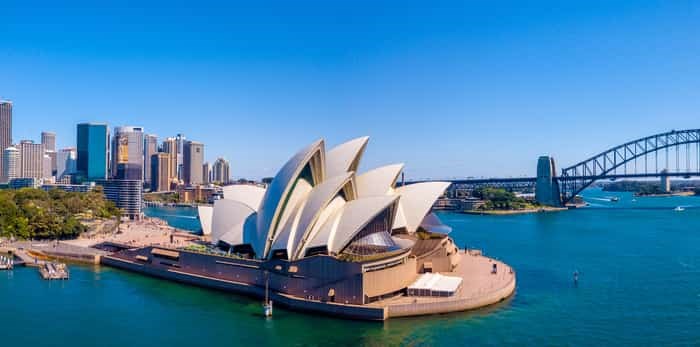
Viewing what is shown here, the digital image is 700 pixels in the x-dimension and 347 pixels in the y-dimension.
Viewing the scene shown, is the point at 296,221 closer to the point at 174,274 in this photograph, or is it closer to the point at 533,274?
the point at 174,274

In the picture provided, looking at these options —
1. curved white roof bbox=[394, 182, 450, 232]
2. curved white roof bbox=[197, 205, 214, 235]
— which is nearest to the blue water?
curved white roof bbox=[197, 205, 214, 235]

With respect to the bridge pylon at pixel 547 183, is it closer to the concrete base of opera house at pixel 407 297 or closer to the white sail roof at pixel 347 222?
the concrete base of opera house at pixel 407 297

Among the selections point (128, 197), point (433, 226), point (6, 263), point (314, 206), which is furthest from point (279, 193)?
point (128, 197)

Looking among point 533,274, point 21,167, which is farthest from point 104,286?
point 21,167

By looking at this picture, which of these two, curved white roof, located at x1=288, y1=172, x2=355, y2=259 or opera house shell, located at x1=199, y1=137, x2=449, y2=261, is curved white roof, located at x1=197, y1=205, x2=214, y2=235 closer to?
opera house shell, located at x1=199, y1=137, x2=449, y2=261

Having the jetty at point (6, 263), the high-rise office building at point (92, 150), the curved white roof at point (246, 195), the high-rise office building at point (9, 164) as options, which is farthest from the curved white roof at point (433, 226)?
the high-rise office building at point (9, 164)

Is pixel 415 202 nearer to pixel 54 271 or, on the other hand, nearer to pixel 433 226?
pixel 433 226
